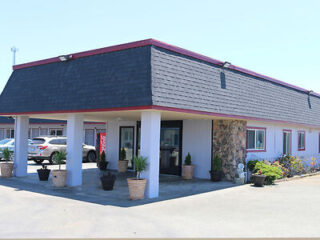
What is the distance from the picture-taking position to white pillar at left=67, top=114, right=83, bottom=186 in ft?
42.0

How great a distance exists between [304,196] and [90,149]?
53.2 feet

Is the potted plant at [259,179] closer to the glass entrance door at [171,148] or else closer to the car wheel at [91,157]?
the glass entrance door at [171,148]

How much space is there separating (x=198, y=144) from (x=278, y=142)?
4863mm

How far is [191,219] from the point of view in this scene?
25.9 ft

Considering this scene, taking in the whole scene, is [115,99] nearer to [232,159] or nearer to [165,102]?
[165,102]

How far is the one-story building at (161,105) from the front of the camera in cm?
1062

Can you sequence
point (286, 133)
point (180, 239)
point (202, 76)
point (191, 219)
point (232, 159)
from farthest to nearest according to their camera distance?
point (286, 133) → point (232, 159) → point (202, 76) → point (191, 219) → point (180, 239)

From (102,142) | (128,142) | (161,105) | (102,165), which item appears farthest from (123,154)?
(161,105)

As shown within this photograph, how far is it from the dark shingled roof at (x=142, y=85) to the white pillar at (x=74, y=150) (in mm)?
736

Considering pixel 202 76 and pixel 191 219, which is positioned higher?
pixel 202 76

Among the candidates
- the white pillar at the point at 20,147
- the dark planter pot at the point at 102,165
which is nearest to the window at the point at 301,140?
the dark planter pot at the point at 102,165

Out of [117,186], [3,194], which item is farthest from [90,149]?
[3,194]

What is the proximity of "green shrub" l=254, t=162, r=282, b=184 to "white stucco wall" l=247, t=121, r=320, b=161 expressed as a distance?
0.96m

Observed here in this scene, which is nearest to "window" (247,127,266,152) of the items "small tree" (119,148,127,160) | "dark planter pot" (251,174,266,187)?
"dark planter pot" (251,174,266,187)
